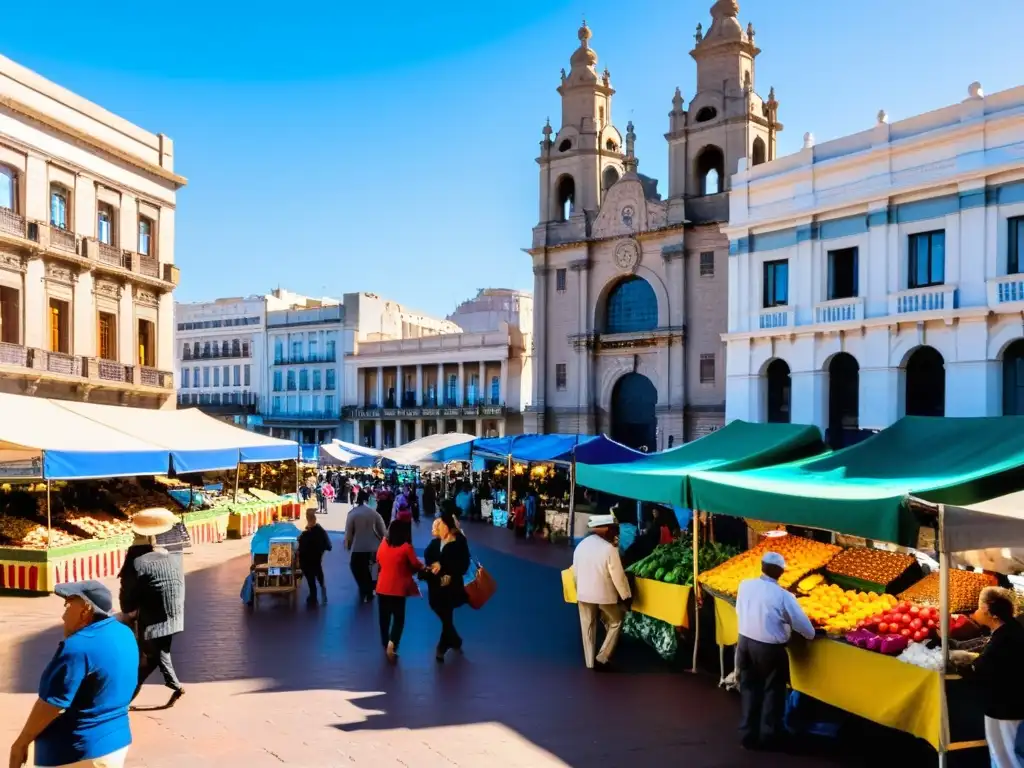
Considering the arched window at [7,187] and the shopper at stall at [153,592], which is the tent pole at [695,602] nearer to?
the shopper at stall at [153,592]

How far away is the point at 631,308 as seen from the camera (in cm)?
4050

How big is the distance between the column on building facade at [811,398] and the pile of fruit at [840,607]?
19.2m

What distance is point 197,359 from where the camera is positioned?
70812 millimetres

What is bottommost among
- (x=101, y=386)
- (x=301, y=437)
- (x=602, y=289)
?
(x=301, y=437)

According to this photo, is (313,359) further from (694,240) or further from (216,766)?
(216,766)

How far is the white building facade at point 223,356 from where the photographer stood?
68.1 meters

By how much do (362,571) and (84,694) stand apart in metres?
9.37

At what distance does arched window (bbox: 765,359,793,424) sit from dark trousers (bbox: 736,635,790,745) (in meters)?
22.5

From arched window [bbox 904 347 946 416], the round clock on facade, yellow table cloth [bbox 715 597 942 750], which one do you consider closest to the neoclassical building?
the round clock on facade

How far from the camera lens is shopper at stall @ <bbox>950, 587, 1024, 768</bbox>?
590 centimetres

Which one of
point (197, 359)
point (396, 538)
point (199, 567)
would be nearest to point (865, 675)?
point (396, 538)

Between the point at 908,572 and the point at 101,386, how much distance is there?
76.2 feet

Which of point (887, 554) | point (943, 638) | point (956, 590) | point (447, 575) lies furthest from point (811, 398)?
point (943, 638)

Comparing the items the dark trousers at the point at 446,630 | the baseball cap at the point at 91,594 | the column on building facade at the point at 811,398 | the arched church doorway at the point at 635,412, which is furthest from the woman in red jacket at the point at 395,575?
the arched church doorway at the point at 635,412
